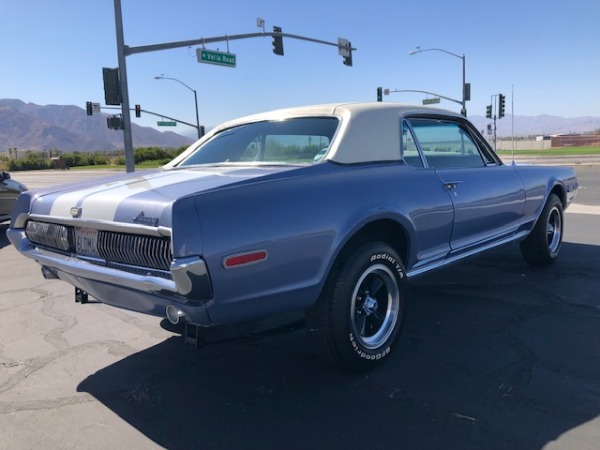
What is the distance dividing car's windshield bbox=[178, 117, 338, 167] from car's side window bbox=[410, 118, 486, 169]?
0.81m

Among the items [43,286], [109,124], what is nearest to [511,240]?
[43,286]

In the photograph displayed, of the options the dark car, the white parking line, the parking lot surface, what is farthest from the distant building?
the parking lot surface

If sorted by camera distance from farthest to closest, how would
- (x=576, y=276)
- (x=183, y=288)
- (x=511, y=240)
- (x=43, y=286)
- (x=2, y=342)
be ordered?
1. (x=43, y=286)
2. (x=576, y=276)
3. (x=511, y=240)
4. (x=2, y=342)
5. (x=183, y=288)

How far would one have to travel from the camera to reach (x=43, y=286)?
5.69 m

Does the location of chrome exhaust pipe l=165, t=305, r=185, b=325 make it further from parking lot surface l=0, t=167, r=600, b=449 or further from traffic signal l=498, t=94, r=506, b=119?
traffic signal l=498, t=94, r=506, b=119

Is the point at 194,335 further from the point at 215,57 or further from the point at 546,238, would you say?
the point at 215,57

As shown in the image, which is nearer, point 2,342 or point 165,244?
point 165,244

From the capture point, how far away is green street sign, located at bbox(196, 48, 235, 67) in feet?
65.3

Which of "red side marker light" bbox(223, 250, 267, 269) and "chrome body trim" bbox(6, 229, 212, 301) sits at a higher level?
"red side marker light" bbox(223, 250, 267, 269)

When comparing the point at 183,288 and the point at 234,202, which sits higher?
the point at 234,202

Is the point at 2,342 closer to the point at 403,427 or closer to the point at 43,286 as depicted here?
the point at 43,286

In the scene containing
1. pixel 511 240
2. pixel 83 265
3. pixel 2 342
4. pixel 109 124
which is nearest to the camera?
pixel 83 265

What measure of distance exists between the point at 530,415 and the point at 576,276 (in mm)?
2993

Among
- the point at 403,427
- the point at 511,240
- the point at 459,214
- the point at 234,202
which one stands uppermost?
the point at 234,202
